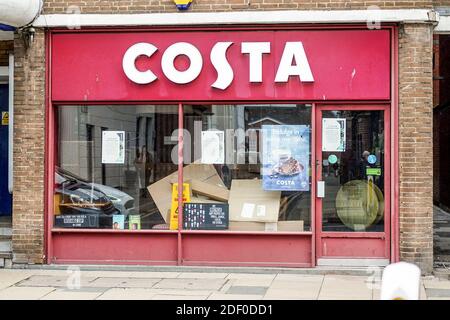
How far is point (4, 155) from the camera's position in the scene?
11664mm

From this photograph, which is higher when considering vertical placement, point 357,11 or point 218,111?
point 357,11

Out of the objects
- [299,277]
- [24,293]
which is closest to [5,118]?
[24,293]

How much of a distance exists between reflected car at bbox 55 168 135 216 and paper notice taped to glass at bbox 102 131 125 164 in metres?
0.46

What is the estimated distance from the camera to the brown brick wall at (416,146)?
9.07 meters

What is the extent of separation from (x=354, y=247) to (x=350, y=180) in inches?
39.0

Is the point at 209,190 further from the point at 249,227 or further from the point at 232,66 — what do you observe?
the point at 232,66

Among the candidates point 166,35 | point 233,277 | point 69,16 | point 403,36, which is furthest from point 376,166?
point 69,16

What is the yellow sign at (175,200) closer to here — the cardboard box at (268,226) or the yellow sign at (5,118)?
the cardboard box at (268,226)

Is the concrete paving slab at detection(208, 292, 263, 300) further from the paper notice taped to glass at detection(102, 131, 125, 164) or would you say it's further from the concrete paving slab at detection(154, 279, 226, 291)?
the paper notice taped to glass at detection(102, 131, 125, 164)

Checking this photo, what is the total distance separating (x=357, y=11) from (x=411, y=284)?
5.81 metres

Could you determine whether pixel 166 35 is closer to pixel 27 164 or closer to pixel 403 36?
pixel 27 164

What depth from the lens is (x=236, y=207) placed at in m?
9.73

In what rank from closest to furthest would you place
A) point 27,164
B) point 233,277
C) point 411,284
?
1. point 411,284
2. point 233,277
3. point 27,164

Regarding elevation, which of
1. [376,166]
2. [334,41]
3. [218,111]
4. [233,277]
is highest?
[334,41]
